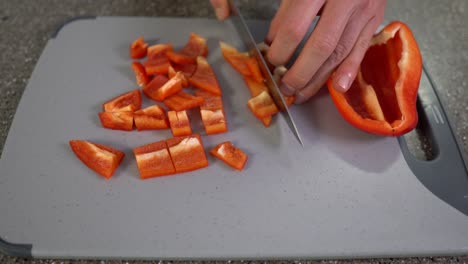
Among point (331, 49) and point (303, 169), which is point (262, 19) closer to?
point (331, 49)

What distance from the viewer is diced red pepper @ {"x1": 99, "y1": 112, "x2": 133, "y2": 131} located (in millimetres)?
1834

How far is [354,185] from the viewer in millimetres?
1718

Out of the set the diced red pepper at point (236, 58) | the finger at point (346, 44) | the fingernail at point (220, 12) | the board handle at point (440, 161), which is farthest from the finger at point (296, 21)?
the board handle at point (440, 161)

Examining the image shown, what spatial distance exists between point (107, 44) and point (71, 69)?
0.22 meters

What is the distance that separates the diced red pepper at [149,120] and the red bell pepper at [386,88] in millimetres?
690

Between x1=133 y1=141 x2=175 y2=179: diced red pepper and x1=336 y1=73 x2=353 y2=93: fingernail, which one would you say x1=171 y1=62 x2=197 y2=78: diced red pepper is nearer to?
x1=133 y1=141 x2=175 y2=179: diced red pepper

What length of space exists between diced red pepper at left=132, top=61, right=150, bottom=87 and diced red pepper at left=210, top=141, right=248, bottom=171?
1.64 ft

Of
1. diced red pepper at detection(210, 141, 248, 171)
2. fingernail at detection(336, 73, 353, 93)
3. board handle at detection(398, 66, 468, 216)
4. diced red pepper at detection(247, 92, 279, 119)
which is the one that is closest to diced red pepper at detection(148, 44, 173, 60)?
diced red pepper at detection(247, 92, 279, 119)

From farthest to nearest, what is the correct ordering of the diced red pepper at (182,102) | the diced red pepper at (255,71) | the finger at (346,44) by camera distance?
the diced red pepper at (255,71)
the diced red pepper at (182,102)
the finger at (346,44)

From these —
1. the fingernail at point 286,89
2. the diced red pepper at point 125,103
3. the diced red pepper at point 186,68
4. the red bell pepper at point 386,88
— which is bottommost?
the diced red pepper at point 125,103

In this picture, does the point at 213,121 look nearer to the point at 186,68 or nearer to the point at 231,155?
the point at 231,155

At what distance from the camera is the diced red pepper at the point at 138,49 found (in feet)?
6.90

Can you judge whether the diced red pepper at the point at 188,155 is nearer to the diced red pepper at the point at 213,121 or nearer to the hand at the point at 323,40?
the diced red pepper at the point at 213,121

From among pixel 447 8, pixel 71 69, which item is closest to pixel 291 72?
pixel 71 69
